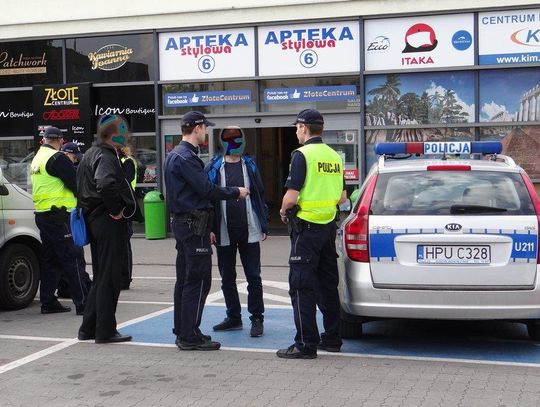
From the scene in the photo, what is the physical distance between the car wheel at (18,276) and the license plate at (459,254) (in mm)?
4699

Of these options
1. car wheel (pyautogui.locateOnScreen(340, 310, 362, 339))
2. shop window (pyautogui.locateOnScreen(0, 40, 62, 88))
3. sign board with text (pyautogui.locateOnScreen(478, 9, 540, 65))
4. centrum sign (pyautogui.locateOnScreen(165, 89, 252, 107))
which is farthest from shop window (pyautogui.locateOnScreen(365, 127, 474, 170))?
car wheel (pyautogui.locateOnScreen(340, 310, 362, 339))

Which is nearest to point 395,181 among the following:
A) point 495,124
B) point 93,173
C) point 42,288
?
point 93,173

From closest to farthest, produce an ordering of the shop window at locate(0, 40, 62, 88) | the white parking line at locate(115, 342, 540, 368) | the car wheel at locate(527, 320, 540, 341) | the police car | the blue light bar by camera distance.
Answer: the police car, the white parking line at locate(115, 342, 540, 368), the car wheel at locate(527, 320, 540, 341), the blue light bar, the shop window at locate(0, 40, 62, 88)

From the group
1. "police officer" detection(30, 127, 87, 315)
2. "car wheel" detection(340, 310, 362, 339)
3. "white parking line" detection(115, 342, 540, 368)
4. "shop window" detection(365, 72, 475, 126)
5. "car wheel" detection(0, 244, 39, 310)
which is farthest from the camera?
"shop window" detection(365, 72, 475, 126)

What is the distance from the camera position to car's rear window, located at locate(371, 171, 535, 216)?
20.3 ft

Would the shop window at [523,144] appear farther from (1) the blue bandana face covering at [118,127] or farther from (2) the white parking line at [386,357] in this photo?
(1) the blue bandana face covering at [118,127]

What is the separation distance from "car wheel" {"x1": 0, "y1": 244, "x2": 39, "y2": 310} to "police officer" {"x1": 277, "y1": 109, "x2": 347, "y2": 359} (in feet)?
11.8

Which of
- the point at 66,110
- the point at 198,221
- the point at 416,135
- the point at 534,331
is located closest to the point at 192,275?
the point at 198,221

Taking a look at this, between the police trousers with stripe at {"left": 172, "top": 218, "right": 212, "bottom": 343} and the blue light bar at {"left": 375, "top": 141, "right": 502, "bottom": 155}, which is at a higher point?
the blue light bar at {"left": 375, "top": 141, "right": 502, "bottom": 155}

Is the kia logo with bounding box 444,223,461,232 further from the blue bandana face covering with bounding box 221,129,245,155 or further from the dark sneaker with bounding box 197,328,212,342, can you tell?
the dark sneaker with bounding box 197,328,212,342

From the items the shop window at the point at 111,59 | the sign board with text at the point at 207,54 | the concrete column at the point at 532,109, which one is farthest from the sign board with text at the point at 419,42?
the shop window at the point at 111,59

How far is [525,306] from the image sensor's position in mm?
6055

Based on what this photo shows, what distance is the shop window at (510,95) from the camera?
584 inches

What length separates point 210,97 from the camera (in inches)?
651
